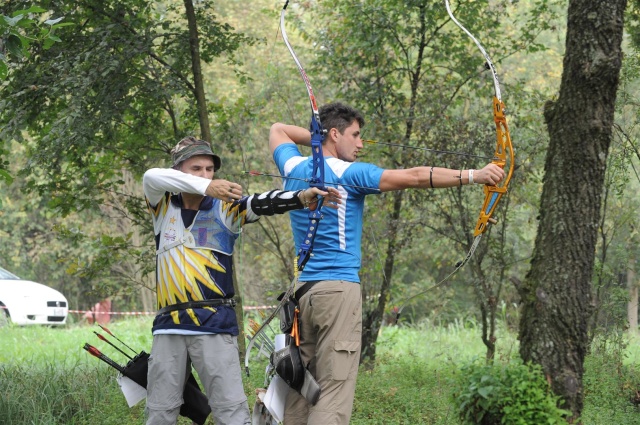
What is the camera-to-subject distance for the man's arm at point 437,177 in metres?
3.81

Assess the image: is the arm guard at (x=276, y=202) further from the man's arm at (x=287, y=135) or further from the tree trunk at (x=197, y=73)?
the tree trunk at (x=197, y=73)

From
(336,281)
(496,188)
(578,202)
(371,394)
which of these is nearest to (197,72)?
(371,394)

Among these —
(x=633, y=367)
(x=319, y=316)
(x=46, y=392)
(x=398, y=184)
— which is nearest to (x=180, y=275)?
(x=319, y=316)

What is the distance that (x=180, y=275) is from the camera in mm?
4199

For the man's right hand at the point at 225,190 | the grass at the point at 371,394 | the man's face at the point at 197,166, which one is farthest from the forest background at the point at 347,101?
the man's right hand at the point at 225,190

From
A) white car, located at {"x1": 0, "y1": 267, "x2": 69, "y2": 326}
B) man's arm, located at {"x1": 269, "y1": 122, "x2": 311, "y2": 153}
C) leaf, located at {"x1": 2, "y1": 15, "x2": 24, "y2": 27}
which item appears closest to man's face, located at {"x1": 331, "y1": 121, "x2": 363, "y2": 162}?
man's arm, located at {"x1": 269, "y1": 122, "x2": 311, "y2": 153}

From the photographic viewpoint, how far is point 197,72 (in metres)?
7.08

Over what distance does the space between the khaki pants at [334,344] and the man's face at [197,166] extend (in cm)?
81

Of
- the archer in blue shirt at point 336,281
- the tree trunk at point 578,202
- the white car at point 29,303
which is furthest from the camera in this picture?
the white car at point 29,303

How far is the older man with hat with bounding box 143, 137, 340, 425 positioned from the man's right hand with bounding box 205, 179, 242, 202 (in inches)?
0.5

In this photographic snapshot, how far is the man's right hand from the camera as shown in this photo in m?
3.90

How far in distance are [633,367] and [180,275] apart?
5.88 meters

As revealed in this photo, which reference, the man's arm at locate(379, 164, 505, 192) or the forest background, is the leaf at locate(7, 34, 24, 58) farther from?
the man's arm at locate(379, 164, 505, 192)

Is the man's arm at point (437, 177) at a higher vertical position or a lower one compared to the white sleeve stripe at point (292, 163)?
lower
